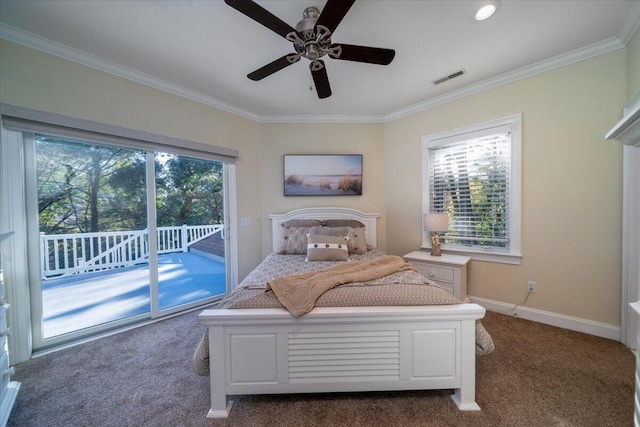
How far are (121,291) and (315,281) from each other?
269cm

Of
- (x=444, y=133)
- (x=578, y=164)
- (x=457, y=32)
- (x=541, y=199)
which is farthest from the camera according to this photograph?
(x=444, y=133)

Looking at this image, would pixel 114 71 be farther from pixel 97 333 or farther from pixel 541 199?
pixel 541 199

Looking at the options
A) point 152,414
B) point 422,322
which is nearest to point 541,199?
point 422,322

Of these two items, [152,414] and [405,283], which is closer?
[152,414]

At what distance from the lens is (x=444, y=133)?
2.96 metres

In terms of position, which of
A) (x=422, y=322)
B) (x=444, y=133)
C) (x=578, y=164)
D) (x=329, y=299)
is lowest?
(x=422, y=322)

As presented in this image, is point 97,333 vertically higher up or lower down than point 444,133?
lower down

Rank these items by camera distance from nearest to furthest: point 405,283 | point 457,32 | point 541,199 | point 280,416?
point 280,416 < point 405,283 < point 457,32 < point 541,199

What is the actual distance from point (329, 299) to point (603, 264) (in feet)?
8.61

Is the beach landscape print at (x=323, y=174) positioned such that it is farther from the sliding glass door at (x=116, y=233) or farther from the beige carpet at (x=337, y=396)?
the beige carpet at (x=337, y=396)

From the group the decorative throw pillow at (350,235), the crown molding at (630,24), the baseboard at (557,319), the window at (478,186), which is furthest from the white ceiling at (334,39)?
the baseboard at (557,319)

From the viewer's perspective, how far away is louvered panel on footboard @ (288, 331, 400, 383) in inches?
56.1

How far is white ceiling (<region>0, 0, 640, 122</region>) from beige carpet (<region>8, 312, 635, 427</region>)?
2.65 m

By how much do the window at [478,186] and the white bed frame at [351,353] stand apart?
5.54 feet
